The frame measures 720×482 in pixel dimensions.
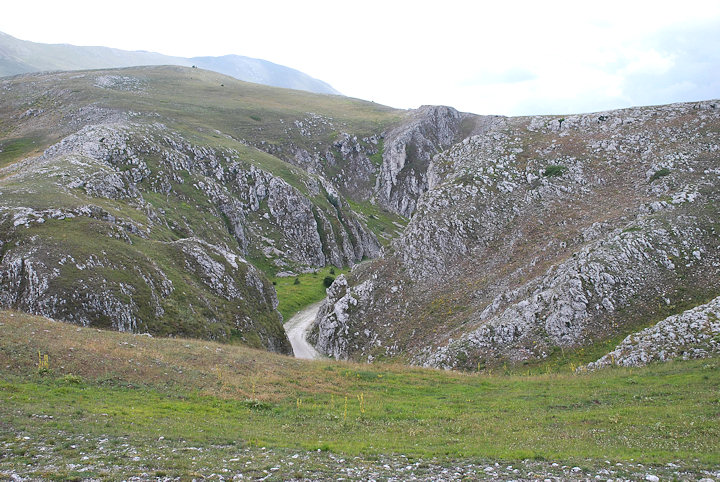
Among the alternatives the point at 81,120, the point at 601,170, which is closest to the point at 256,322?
the point at 601,170

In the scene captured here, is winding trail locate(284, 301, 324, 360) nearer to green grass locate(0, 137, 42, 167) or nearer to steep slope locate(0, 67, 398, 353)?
steep slope locate(0, 67, 398, 353)

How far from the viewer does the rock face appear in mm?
29016

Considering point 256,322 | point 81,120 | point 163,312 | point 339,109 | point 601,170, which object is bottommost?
point 256,322

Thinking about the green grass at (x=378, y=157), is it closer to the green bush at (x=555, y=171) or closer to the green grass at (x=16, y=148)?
the green bush at (x=555, y=171)

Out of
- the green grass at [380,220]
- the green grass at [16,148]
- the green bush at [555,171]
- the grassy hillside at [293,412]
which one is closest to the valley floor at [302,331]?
the grassy hillside at [293,412]

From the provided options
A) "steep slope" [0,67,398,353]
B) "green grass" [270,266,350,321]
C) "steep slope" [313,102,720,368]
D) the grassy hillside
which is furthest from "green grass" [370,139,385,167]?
the grassy hillside

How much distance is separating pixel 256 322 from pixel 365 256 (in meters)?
66.5

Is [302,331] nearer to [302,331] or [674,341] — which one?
[302,331]

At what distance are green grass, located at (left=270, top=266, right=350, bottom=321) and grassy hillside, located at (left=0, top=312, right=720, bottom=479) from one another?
152 feet

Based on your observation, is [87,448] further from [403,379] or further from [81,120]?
[81,120]

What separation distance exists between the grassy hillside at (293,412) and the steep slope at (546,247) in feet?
29.1

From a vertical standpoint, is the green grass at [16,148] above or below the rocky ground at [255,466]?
above

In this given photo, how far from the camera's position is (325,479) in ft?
43.6

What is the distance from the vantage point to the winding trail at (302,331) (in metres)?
60.4
